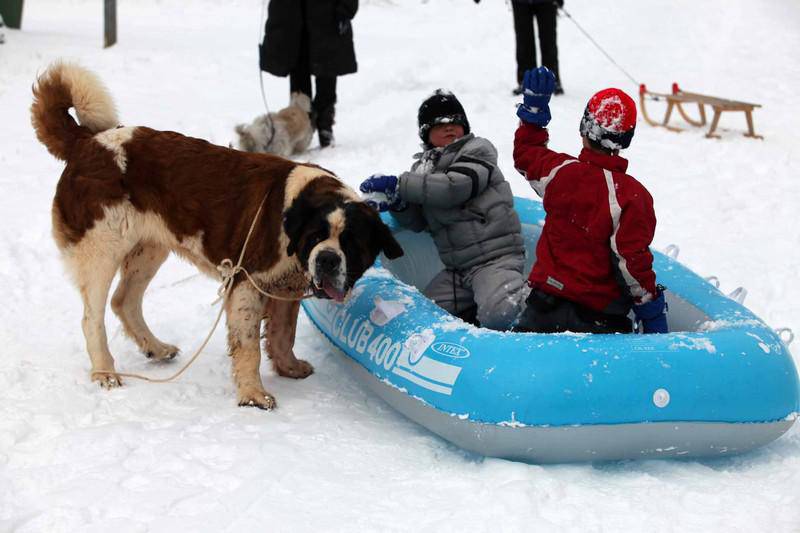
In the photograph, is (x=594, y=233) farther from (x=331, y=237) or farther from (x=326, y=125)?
(x=326, y=125)

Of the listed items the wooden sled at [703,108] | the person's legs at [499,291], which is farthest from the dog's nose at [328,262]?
the wooden sled at [703,108]

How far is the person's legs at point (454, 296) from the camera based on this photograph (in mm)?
5004

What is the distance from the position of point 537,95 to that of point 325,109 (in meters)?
5.26

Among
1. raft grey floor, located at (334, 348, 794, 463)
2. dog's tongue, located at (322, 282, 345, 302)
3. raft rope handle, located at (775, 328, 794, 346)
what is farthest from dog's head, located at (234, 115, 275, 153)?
raft grey floor, located at (334, 348, 794, 463)

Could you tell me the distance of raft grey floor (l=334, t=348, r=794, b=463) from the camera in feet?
12.1

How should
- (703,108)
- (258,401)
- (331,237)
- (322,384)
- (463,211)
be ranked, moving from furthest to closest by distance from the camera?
1. (703,108)
2. (463,211)
3. (322,384)
4. (258,401)
5. (331,237)

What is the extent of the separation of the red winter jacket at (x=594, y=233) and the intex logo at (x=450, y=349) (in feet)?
1.80

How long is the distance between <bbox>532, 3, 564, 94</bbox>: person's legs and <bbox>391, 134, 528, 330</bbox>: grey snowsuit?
6.18m

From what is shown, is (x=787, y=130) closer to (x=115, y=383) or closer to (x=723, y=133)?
(x=723, y=133)

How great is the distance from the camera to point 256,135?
866 centimetres

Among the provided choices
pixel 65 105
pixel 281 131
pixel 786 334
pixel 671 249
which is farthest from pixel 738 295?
pixel 281 131

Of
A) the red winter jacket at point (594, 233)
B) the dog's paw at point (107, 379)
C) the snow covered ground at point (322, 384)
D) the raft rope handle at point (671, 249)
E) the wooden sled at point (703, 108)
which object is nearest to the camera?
the snow covered ground at point (322, 384)

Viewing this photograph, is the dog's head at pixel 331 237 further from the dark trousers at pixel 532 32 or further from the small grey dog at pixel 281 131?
the dark trousers at pixel 532 32

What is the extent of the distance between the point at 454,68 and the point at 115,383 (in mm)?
9650
